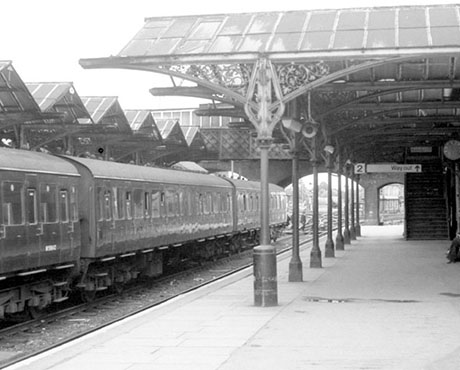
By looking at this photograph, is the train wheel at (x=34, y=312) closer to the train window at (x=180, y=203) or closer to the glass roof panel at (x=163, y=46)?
the glass roof panel at (x=163, y=46)

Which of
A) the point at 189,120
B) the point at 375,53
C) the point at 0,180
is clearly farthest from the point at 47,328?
the point at 189,120

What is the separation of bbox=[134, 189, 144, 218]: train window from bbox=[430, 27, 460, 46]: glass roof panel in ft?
26.1

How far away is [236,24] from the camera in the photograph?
55.8 ft

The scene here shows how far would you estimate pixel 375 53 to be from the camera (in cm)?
1445

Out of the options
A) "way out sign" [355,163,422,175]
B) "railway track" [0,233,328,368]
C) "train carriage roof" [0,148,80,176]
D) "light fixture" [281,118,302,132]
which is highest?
"light fixture" [281,118,302,132]

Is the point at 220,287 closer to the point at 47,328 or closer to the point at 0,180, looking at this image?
the point at 47,328

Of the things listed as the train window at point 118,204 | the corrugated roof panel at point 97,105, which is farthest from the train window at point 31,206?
the corrugated roof panel at point 97,105

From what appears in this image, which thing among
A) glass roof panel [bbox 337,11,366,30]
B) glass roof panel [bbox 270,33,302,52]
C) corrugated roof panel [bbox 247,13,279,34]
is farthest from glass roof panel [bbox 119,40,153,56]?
glass roof panel [bbox 337,11,366,30]

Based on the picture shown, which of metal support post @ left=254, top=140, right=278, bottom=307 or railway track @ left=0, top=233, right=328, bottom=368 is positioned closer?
railway track @ left=0, top=233, right=328, bottom=368

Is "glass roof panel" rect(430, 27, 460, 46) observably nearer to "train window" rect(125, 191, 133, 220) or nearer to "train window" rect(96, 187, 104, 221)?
"train window" rect(96, 187, 104, 221)

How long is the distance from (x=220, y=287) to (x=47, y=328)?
5.03 meters

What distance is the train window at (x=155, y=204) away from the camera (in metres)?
21.5

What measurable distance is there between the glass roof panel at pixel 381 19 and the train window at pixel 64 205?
612 cm

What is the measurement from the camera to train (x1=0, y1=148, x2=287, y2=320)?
13.9m
